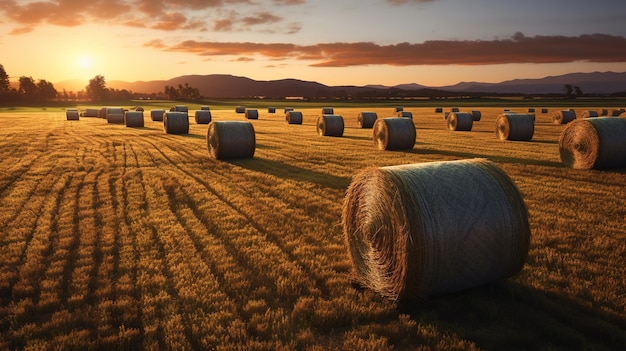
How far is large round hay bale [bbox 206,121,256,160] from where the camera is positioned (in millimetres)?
19547

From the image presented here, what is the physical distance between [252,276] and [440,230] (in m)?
3.02

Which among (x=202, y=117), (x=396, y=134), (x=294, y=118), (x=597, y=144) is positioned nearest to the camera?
(x=597, y=144)

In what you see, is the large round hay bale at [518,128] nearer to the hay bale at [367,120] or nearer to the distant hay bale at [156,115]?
the hay bale at [367,120]

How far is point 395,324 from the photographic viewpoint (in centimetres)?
572

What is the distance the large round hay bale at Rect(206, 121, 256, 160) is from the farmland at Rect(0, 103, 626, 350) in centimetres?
505

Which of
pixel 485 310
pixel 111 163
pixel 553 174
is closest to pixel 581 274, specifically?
pixel 485 310

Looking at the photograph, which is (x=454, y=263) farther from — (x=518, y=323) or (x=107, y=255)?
(x=107, y=255)

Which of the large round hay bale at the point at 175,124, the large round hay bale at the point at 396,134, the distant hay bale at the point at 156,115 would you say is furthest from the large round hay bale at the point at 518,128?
the distant hay bale at the point at 156,115

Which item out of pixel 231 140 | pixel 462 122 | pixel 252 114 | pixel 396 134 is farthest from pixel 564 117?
pixel 231 140

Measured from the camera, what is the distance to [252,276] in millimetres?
7129

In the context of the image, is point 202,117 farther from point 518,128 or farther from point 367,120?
point 518,128

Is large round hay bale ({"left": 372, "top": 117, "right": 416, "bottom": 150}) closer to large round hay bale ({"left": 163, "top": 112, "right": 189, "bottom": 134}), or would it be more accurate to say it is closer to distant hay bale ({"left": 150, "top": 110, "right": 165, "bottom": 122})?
large round hay bale ({"left": 163, "top": 112, "right": 189, "bottom": 134})

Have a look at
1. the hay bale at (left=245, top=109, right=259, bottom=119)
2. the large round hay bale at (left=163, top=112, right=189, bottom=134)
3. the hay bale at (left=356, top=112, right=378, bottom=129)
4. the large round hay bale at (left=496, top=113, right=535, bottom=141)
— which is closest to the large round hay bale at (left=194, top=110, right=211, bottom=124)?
the large round hay bale at (left=163, top=112, right=189, bottom=134)

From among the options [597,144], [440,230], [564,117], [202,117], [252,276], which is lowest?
[252,276]
